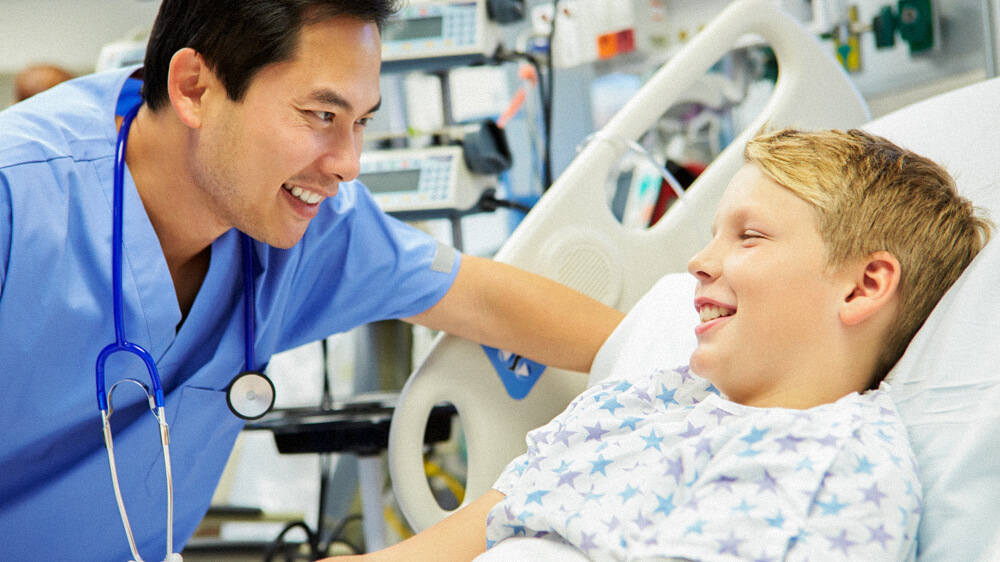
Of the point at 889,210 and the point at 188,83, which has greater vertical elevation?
the point at 188,83

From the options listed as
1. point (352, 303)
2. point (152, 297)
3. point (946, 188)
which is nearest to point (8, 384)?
point (152, 297)

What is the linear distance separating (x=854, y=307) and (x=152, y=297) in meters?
0.89

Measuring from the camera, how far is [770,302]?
0.87 metres

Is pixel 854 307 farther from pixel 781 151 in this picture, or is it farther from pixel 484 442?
pixel 484 442

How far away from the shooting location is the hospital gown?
711 millimetres

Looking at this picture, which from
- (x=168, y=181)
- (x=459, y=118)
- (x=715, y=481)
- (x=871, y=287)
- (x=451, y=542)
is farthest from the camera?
(x=459, y=118)

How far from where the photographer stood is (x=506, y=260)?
1350mm

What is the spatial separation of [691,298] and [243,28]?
728mm

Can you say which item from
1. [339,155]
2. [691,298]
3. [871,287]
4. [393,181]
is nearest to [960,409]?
[871,287]

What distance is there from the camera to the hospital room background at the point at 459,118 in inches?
73.8

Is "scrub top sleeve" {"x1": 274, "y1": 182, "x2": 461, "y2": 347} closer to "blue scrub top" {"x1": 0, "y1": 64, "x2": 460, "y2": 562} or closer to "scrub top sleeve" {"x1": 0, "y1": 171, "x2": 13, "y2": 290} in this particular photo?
"blue scrub top" {"x1": 0, "y1": 64, "x2": 460, "y2": 562}

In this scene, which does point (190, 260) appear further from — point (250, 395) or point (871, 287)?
point (871, 287)

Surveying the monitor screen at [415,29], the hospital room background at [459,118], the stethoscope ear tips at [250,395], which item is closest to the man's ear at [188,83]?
the stethoscope ear tips at [250,395]

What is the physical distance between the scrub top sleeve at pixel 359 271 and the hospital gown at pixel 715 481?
391 mm
